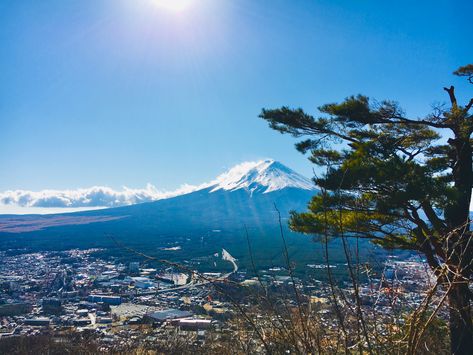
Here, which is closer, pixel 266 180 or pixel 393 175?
pixel 393 175

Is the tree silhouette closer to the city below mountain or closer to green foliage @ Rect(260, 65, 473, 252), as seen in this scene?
green foliage @ Rect(260, 65, 473, 252)

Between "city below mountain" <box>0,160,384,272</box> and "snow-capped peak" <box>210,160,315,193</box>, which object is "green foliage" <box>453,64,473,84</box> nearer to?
"city below mountain" <box>0,160,384,272</box>

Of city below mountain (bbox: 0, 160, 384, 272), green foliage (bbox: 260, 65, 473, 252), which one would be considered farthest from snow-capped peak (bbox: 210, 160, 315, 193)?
green foliage (bbox: 260, 65, 473, 252)

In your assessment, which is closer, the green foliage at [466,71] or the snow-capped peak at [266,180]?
the green foliage at [466,71]

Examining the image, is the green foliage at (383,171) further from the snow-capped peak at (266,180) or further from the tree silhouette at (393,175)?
the snow-capped peak at (266,180)

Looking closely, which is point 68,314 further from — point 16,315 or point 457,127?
point 457,127

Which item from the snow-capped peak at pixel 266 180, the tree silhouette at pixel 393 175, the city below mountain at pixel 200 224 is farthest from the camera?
the snow-capped peak at pixel 266 180

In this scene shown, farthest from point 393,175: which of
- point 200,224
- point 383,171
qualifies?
point 200,224

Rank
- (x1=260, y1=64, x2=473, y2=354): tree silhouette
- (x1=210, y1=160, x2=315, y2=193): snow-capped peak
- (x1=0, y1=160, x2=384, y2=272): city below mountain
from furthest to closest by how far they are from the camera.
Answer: (x1=210, y1=160, x2=315, y2=193): snow-capped peak
(x1=0, y1=160, x2=384, y2=272): city below mountain
(x1=260, y1=64, x2=473, y2=354): tree silhouette

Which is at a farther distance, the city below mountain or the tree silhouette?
the city below mountain

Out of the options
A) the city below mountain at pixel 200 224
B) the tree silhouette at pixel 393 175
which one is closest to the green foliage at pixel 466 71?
the tree silhouette at pixel 393 175

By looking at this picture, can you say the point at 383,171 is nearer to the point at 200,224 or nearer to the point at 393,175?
the point at 393,175

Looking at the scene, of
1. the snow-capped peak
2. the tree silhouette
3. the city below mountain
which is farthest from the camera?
the snow-capped peak
